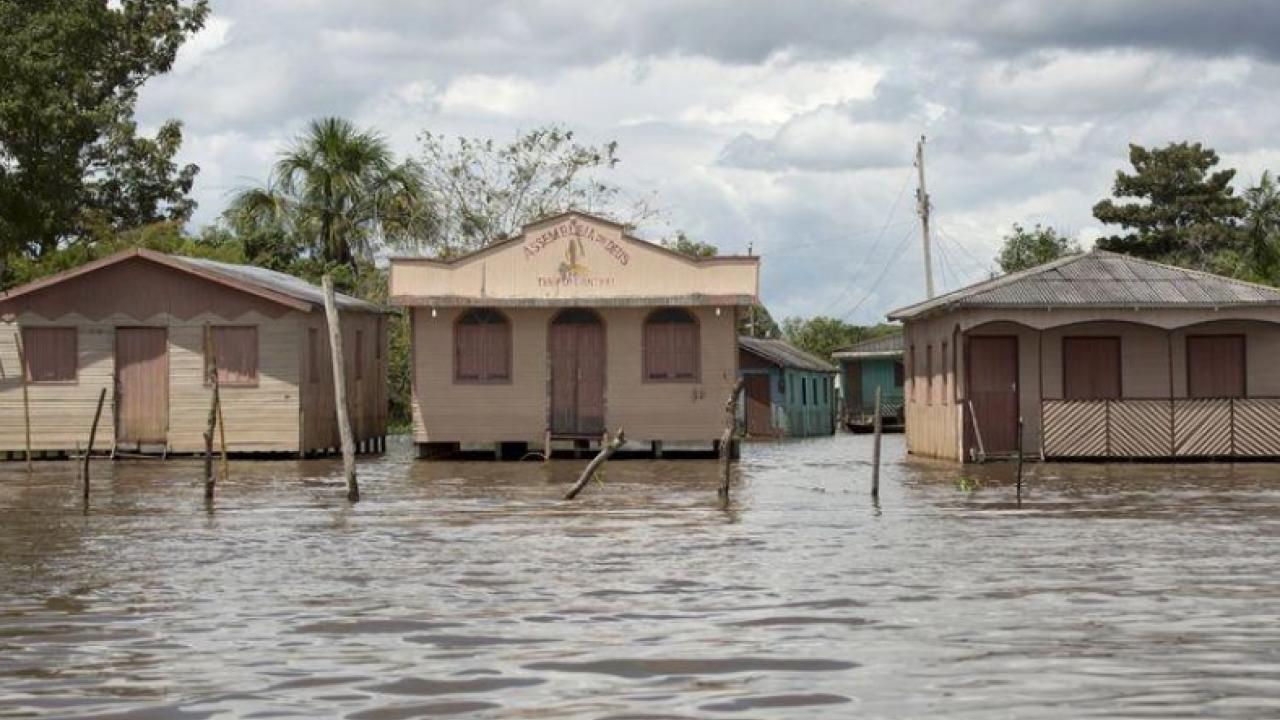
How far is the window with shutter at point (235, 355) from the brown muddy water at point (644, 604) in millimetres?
9594

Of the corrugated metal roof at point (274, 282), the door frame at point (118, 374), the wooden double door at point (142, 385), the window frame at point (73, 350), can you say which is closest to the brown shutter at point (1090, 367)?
the corrugated metal roof at point (274, 282)

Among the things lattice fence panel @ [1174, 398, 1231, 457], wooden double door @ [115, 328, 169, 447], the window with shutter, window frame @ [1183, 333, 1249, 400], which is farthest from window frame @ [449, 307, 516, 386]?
window frame @ [1183, 333, 1249, 400]

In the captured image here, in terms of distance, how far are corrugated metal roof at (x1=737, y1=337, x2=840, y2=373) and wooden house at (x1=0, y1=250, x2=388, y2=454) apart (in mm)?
21305

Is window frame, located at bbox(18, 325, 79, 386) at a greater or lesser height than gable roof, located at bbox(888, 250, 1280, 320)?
lesser

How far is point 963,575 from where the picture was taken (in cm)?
1808

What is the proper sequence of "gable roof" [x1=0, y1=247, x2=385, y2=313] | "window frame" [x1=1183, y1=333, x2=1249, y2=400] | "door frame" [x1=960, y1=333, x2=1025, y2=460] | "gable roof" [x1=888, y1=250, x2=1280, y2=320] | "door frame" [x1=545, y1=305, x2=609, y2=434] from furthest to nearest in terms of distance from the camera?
"door frame" [x1=545, y1=305, x2=609, y2=434], "gable roof" [x1=0, y1=247, x2=385, y2=313], "window frame" [x1=1183, y1=333, x2=1249, y2=400], "door frame" [x1=960, y1=333, x2=1025, y2=460], "gable roof" [x1=888, y1=250, x2=1280, y2=320]

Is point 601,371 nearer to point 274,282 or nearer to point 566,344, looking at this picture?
point 566,344

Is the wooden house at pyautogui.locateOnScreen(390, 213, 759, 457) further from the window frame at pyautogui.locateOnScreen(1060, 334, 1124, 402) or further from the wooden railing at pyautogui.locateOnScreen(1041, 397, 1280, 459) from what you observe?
the wooden railing at pyautogui.locateOnScreen(1041, 397, 1280, 459)

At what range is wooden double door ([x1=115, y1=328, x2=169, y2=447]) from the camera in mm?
39125

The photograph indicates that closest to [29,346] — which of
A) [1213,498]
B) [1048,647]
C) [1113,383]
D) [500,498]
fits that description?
[500,498]

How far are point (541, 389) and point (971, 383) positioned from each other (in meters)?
8.07

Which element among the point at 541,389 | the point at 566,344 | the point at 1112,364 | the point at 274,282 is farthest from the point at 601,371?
the point at 1112,364

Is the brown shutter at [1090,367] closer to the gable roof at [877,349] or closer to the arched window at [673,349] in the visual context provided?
the arched window at [673,349]

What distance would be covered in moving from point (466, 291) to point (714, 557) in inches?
785
